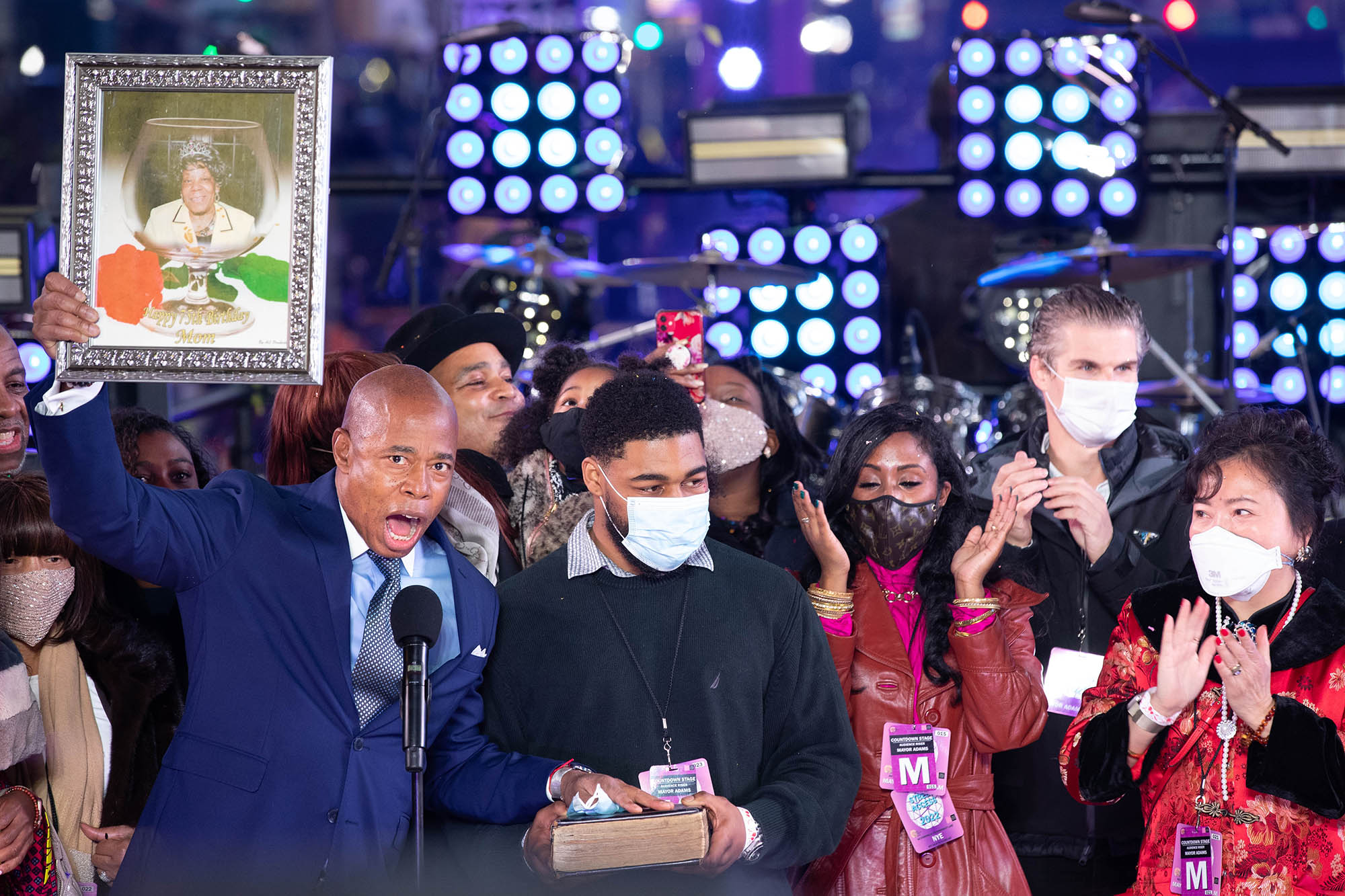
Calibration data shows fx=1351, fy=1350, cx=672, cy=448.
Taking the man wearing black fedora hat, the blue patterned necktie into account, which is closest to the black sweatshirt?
the blue patterned necktie

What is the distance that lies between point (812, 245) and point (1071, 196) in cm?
160

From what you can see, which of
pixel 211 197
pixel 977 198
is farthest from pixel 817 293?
pixel 211 197

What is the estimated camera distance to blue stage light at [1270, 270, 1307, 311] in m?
8.23

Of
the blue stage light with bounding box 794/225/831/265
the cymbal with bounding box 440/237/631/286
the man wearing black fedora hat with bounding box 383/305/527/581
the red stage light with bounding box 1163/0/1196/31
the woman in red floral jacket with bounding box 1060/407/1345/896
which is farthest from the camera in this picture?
the red stage light with bounding box 1163/0/1196/31

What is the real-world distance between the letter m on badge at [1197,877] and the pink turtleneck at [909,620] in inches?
26.8

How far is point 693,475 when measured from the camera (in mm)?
3012

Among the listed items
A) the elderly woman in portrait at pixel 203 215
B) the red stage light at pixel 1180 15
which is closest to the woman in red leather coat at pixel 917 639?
the elderly woman in portrait at pixel 203 215

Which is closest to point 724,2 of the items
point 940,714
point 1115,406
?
point 1115,406

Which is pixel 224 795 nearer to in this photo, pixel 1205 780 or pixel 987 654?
pixel 987 654

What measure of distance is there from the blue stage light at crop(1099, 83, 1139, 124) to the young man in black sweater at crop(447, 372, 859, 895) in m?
5.93

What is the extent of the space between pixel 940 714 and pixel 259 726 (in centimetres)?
166

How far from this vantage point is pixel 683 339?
420 cm

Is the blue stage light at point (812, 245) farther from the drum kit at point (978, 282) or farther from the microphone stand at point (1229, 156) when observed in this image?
the microphone stand at point (1229, 156)

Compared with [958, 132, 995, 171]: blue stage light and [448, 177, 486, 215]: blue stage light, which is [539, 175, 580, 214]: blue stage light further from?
A: [958, 132, 995, 171]: blue stage light
